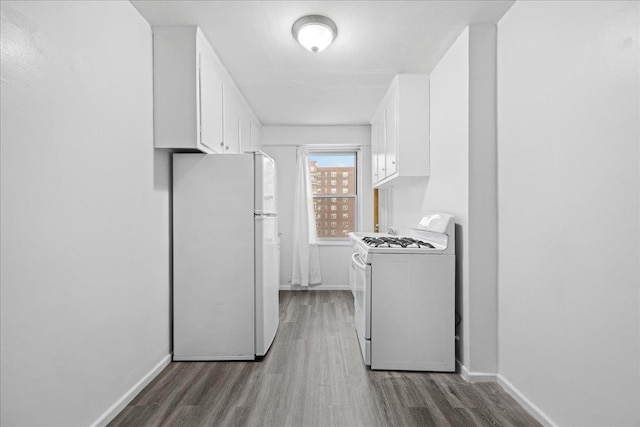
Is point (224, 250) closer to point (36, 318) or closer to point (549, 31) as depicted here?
point (36, 318)

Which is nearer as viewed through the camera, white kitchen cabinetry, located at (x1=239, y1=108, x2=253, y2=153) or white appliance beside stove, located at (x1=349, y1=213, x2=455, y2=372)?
white appliance beside stove, located at (x1=349, y1=213, x2=455, y2=372)

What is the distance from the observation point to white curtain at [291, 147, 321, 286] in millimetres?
4902

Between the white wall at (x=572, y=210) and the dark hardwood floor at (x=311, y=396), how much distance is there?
1.09 feet

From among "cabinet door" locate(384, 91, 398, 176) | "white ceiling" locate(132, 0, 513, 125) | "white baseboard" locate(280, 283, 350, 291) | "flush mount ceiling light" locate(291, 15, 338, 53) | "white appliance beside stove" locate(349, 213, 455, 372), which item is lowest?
"white baseboard" locate(280, 283, 350, 291)

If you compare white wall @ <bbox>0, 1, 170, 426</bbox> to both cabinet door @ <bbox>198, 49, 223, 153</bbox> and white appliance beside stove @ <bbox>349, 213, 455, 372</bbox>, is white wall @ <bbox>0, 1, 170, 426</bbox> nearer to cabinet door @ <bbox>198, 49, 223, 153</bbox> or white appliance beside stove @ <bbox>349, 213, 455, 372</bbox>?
cabinet door @ <bbox>198, 49, 223, 153</bbox>

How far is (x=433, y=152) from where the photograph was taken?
2910 millimetres

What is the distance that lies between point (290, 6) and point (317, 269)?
364 centimetres

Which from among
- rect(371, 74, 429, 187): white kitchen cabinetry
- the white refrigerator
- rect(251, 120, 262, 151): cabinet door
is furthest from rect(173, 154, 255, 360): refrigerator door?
rect(251, 120, 262, 151): cabinet door

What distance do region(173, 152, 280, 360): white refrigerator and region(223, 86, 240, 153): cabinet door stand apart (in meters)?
0.55

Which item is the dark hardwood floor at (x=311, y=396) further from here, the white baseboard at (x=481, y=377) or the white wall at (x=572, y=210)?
the white wall at (x=572, y=210)

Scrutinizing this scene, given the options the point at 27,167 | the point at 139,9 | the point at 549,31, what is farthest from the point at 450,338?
the point at 139,9

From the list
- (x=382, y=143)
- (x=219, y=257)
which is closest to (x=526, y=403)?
(x=219, y=257)

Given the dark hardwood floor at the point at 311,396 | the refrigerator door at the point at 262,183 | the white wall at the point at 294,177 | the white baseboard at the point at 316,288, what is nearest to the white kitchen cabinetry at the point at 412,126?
the refrigerator door at the point at 262,183

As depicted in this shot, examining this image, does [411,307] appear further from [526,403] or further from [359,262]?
[526,403]
